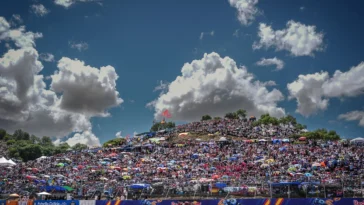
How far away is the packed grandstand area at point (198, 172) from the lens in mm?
30703

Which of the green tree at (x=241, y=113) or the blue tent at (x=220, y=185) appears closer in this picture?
the blue tent at (x=220, y=185)

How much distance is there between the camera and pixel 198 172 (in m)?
45.7

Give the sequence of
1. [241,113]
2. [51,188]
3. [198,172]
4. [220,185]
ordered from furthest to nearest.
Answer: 1. [241,113]
2. [198,172]
3. [51,188]
4. [220,185]

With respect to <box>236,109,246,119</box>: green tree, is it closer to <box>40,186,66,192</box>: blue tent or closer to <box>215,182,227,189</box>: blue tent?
<box>40,186,66,192</box>: blue tent

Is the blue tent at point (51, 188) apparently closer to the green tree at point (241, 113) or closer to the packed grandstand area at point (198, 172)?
the packed grandstand area at point (198, 172)

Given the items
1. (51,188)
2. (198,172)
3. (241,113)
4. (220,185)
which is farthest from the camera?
(241,113)

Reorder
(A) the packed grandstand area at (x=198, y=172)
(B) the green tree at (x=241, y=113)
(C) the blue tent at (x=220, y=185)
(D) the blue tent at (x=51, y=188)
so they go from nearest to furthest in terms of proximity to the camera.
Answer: (A) the packed grandstand area at (x=198, y=172) < (C) the blue tent at (x=220, y=185) < (D) the blue tent at (x=51, y=188) < (B) the green tree at (x=241, y=113)

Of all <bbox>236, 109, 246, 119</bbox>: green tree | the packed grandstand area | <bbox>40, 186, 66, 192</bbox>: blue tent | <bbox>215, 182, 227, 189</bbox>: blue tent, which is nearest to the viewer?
the packed grandstand area

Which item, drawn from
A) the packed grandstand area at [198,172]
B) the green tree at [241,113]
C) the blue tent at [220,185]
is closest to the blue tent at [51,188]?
the packed grandstand area at [198,172]

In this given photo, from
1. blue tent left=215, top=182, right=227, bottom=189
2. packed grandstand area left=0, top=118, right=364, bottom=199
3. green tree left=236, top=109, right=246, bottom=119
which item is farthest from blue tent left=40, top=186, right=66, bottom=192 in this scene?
green tree left=236, top=109, right=246, bottom=119

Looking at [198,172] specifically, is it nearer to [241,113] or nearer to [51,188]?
[51,188]

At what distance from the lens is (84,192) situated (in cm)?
3709

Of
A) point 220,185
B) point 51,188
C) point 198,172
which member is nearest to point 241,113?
point 198,172

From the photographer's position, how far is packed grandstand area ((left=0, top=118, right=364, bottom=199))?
1209 inches
